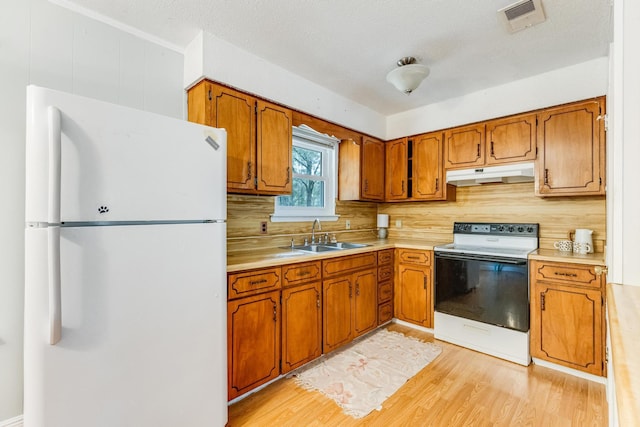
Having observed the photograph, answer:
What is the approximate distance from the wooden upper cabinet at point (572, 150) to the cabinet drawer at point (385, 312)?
5.69 feet

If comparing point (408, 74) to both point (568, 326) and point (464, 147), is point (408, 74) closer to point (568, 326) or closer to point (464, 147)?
point (464, 147)

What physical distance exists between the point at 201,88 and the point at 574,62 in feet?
9.60

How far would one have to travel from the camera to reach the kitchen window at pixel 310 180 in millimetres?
3061

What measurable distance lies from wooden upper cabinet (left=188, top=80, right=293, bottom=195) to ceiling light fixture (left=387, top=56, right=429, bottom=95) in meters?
0.92

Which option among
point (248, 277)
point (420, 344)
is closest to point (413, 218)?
point (420, 344)

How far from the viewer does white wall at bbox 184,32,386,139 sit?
209cm

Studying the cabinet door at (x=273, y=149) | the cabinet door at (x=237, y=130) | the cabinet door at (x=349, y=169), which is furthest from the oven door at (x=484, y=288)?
the cabinet door at (x=237, y=130)

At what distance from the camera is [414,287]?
309 centimetres

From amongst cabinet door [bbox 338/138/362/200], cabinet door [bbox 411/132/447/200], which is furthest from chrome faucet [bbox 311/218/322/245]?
cabinet door [bbox 411/132/447/200]
